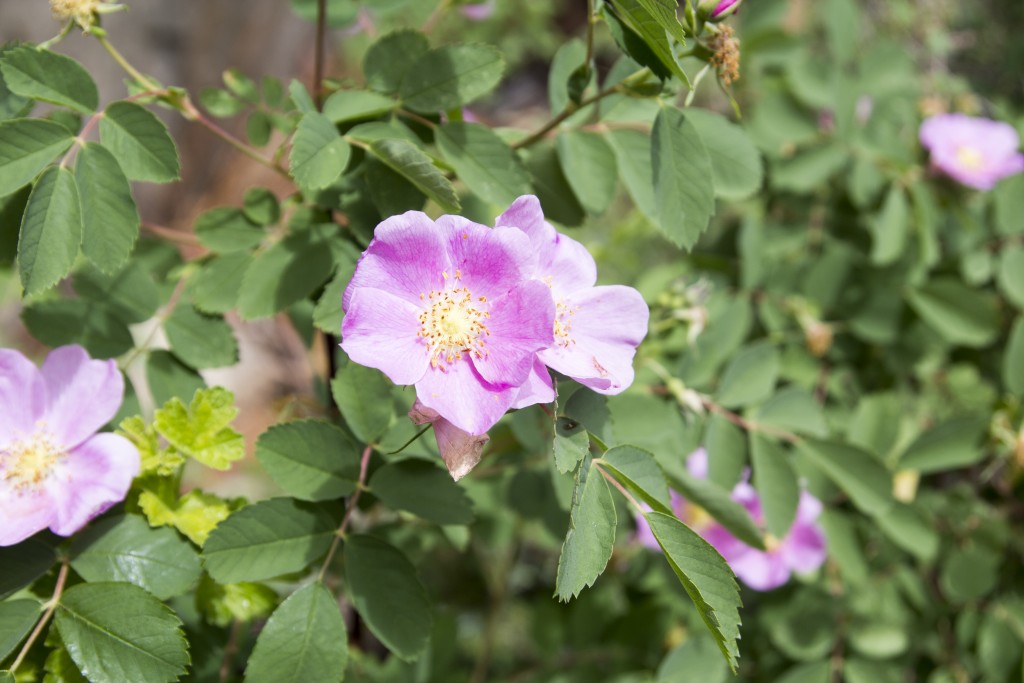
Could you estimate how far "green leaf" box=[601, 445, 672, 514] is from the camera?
0.83 metres

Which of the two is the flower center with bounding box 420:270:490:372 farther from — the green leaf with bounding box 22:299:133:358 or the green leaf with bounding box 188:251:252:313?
the green leaf with bounding box 22:299:133:358

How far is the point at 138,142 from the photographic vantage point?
38.8 inches

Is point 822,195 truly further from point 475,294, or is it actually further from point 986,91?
point 475,294

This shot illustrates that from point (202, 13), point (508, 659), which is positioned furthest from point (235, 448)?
point (202, 13)

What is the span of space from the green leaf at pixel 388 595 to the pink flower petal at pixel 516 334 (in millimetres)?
315

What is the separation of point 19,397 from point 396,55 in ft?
2.00

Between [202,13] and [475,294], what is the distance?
3.23 metres

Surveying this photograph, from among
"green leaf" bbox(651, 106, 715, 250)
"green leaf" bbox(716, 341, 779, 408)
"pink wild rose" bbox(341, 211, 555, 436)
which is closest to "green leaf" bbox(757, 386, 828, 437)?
"green leaf" bbox(716, 341, 779, 408)

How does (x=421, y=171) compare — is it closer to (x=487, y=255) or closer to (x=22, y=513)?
(x=487, y=255)

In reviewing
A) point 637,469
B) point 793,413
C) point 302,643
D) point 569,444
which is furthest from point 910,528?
point 302,643

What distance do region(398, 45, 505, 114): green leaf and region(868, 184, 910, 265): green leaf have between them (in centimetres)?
95

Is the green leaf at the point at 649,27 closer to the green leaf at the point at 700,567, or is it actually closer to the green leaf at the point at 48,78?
the green leaf at the point at 700,567

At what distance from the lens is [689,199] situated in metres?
0.98

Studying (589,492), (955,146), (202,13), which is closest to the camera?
(589,492)
